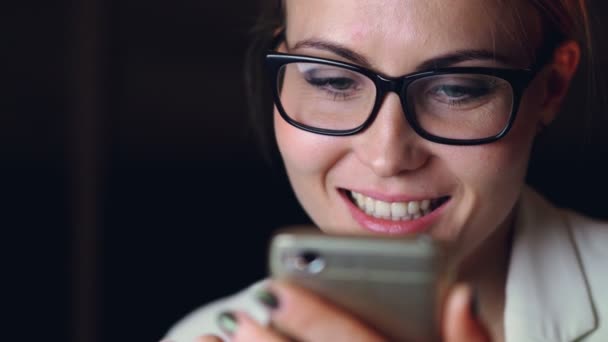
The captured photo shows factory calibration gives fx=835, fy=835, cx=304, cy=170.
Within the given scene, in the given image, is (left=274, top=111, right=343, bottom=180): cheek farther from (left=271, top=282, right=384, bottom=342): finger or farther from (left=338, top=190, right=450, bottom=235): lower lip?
(left=271, top=282, right=384, bottom=342): finger

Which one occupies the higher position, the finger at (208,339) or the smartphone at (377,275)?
the smartphone at (377,275)

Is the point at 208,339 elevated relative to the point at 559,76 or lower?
lower

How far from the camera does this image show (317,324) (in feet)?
2.47

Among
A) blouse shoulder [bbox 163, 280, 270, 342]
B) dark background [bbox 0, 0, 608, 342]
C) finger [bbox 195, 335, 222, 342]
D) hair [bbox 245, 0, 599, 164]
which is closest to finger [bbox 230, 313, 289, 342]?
finger [bbox 195, 335, 222, 342]

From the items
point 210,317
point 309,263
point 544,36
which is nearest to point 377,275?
point 309,263

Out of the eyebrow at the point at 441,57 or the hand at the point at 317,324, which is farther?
the eyebrow at the point at 441,57

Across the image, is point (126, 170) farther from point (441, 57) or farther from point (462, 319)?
point (462, 319)

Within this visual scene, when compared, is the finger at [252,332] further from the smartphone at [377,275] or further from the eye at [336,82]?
the eye at [336,82]

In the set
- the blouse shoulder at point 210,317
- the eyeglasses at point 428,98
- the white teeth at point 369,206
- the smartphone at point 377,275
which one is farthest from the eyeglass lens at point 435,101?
the blouse shoulder at point 210,317

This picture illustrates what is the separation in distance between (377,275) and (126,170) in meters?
1.40

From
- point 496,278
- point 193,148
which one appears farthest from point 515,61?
point 193,148

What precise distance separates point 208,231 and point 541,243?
0.89m

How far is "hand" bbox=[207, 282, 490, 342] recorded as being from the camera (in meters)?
0.74

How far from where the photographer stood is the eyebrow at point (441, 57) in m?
0.99
